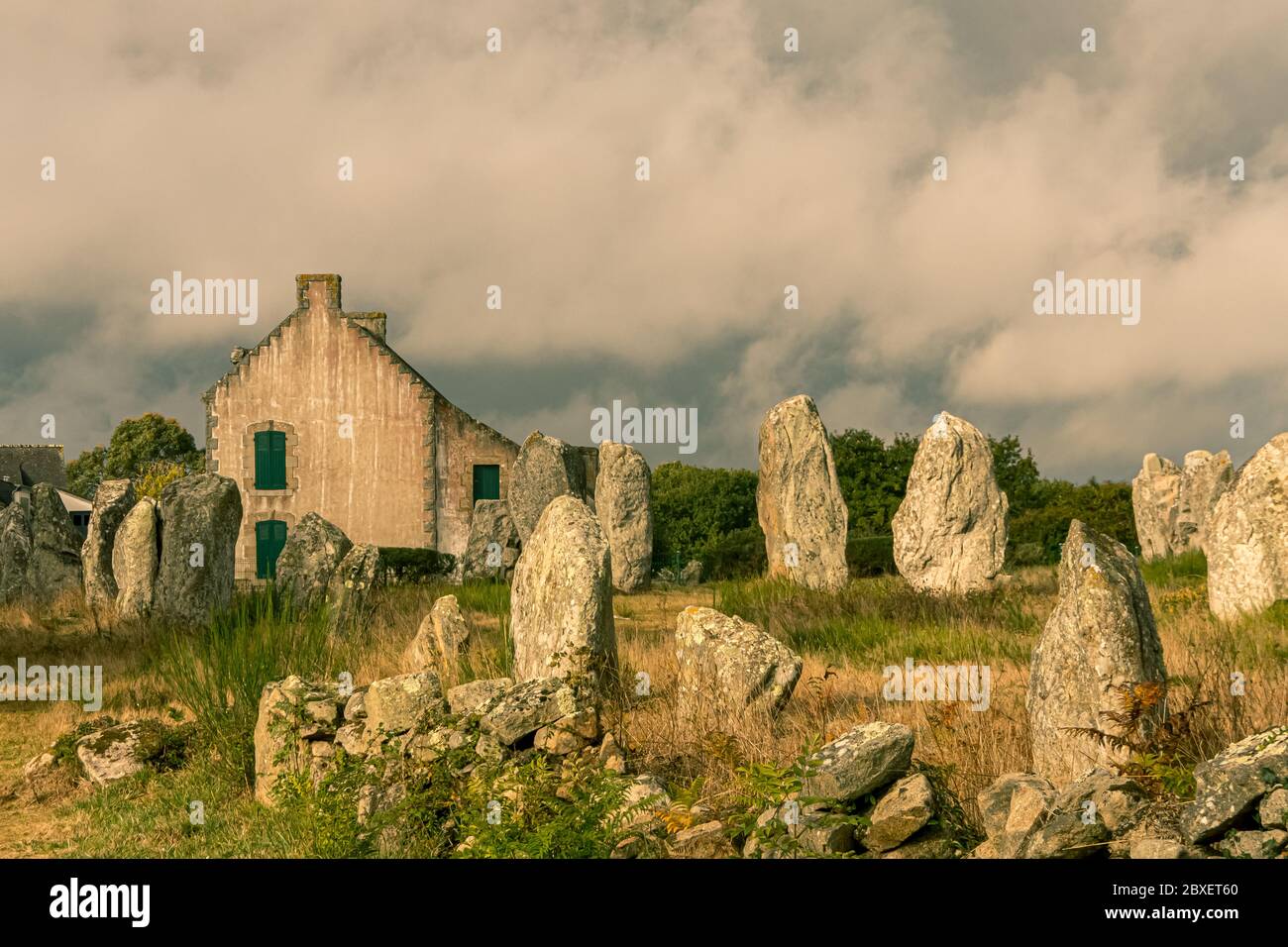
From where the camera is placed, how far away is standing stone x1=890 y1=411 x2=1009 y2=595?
60.3ft

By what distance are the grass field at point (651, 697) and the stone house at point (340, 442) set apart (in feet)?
49.6

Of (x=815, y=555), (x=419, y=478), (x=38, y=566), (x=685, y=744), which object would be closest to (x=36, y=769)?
(x=685, y=744)

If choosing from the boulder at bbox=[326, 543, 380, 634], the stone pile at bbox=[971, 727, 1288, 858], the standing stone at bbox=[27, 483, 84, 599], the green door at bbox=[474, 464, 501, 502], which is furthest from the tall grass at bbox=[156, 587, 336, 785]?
the green door at bbox=[474, 464, 501, 502]

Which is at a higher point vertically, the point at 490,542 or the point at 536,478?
the point at 536,478

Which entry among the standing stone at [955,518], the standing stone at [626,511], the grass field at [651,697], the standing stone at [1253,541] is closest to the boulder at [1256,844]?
the grass field at [651,697]

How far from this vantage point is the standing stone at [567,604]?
9.83m

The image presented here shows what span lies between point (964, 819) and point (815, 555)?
42.9 feet

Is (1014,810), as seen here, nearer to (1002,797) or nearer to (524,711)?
(1002,797)

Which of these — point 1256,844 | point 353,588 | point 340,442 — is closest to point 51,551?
point 340,442

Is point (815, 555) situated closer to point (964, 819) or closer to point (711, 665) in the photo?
point (711, 665)

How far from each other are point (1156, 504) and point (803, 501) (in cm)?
1091

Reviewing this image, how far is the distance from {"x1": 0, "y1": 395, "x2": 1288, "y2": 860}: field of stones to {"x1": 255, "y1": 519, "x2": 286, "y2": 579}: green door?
45.7 ft

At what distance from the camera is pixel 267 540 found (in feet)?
106

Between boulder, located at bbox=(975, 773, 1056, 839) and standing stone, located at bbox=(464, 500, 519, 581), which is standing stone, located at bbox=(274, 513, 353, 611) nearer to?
standing stone, located at bbox=(464, 500, 519, 581)
